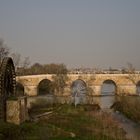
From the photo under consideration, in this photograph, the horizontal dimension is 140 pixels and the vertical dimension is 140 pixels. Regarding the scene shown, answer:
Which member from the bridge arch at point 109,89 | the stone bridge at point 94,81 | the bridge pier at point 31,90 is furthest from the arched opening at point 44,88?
the bridge arch at point 109,89

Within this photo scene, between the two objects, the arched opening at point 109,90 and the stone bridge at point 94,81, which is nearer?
the stone bridge at point 94,81

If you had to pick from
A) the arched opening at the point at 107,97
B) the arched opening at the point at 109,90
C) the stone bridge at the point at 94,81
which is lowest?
the arched opening at the point at 107,97

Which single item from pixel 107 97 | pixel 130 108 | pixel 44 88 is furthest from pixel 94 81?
pixel 130 108

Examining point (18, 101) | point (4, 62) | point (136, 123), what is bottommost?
point (136, 123)

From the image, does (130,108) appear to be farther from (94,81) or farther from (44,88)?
(44,88)

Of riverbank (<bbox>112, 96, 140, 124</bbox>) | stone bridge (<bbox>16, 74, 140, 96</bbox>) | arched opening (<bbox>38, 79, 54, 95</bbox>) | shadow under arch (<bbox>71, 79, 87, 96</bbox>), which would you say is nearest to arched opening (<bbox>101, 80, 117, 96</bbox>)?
stone bridge (<bbox>16, 74, 140, 96</bbox>)

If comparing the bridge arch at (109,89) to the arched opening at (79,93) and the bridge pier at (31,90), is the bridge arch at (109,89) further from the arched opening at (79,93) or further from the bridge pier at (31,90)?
the bridge pier at (31,90)

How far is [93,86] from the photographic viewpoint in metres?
68.1

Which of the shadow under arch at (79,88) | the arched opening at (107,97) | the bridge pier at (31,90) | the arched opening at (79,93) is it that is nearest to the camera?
the arched opening at (107,97)

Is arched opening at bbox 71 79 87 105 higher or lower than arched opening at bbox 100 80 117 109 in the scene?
higher

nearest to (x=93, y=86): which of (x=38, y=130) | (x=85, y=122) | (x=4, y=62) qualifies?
(x=85, y=122)

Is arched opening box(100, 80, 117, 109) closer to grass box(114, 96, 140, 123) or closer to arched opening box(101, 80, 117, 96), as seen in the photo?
arched opening box(101, 80, 117, 96)

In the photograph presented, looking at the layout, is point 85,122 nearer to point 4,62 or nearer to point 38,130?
point 4,62

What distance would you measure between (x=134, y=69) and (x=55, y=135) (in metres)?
54.7
